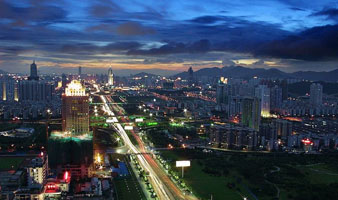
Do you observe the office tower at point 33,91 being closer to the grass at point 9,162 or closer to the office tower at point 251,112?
the office tower at point 251,112

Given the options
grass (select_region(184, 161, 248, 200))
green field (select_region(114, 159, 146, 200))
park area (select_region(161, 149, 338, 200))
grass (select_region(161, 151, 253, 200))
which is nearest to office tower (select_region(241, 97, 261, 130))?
park area (select_region(161, 149, 338, 200))

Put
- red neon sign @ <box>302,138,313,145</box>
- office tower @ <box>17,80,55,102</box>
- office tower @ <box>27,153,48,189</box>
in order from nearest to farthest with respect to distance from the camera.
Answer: office tower @ <box>27,153,48,189</box>
red neon sign @ <box>302,138,313,145</box>
office tower @ <box>17,80,55,102</box>

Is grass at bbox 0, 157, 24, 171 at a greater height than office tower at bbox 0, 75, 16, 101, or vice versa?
office tower at bbox 0, 75, 16, 101

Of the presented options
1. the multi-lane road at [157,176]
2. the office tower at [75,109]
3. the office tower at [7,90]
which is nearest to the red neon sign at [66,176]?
the multi-lane road at [157,176]

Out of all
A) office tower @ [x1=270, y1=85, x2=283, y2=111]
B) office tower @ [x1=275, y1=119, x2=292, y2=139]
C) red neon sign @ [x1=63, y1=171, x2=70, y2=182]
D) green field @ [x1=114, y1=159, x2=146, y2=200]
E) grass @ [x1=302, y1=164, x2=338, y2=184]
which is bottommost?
grass @ [x1=302, y1=164, x2=338, y2=184]

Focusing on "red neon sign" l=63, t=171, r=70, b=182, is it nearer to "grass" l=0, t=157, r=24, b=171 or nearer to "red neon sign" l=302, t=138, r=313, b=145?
"grass" l=0, t=157, r=24, b=171

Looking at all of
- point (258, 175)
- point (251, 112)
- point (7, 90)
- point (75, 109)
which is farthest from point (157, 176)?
point (7, 90)

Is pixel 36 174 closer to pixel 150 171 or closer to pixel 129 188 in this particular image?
pixel 129 188
